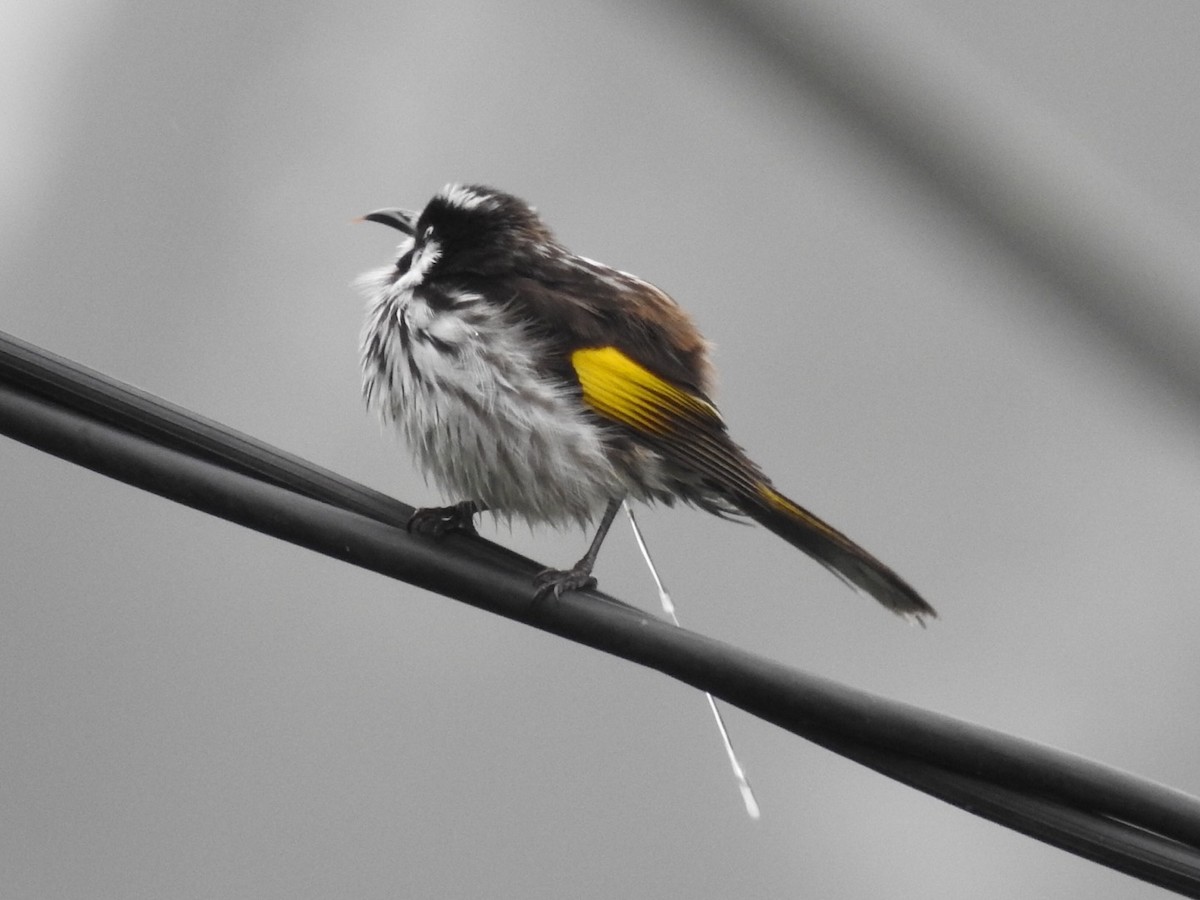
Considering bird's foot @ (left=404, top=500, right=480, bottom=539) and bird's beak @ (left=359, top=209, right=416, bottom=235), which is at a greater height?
bird's beak @ (left=359, top=209, right=416, bottom=235)

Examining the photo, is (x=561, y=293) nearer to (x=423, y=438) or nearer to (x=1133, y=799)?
(x=423, y=438)

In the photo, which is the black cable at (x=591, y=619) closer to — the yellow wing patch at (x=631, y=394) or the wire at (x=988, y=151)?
the wire at (x=988, y=151)

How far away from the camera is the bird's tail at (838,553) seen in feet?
13.9

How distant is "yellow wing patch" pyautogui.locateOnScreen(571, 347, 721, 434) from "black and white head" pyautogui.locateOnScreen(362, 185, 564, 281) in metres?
0.50

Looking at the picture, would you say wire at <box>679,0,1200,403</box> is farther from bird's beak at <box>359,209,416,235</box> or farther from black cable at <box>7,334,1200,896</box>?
bird's beak at <box>359,209,416,235</box>

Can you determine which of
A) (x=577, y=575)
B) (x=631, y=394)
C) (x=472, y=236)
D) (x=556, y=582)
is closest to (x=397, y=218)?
(x=472, y=236)

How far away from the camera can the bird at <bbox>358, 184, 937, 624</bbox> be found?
4.83m

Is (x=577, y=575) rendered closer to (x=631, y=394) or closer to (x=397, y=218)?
(x=631, y=394)

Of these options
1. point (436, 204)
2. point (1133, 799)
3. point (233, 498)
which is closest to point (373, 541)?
point (233, 498)

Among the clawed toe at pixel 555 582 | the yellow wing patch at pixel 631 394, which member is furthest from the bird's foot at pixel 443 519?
the yellow wing patch at pixel 631 394

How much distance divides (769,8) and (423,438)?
2.22 m

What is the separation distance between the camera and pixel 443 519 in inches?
178

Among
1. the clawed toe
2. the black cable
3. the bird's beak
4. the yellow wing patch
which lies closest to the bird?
the yellow wing patch

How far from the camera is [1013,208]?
317cm
